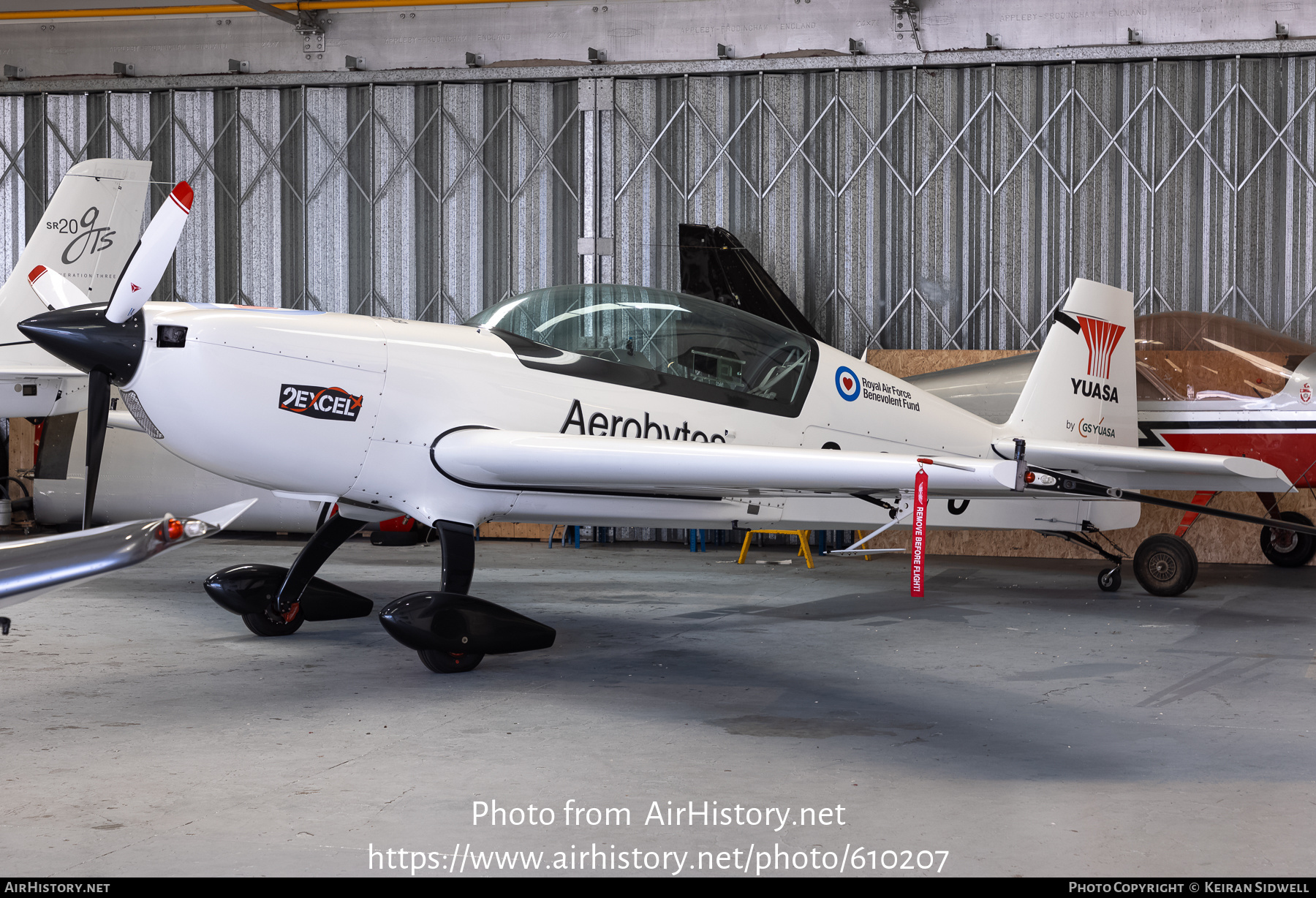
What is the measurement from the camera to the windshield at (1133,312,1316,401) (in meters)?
8.30

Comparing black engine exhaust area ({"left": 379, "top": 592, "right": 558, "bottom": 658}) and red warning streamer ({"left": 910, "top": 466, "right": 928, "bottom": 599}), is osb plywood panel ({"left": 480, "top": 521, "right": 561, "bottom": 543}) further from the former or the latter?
red warning streamer ({"left": 910, "top": 466, "right": 928, "bottom": 599})

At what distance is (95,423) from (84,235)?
6.17 metres

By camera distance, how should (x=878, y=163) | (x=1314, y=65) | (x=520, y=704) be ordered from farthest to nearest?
(x=878, y=163) < (x=1314, y=65) < (x=520, y=704)

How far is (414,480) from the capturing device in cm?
512

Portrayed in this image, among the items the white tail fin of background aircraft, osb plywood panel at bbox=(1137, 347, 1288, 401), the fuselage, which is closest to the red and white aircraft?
osb plywood panel at bbox=(1137, 347, 1288, 401)

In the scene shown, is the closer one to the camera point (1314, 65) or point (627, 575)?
point (627, 575)

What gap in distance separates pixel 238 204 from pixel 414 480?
29.4 ft

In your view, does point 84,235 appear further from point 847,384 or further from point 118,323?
point 847,384

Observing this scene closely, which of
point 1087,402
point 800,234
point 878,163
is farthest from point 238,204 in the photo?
point 1087,402

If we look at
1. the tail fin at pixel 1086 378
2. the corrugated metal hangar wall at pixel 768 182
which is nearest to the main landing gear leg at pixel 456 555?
the tail fin at pixel 1086 378

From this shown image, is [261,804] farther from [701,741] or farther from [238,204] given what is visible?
[238,204]

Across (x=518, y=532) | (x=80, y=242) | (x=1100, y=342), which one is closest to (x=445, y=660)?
(x=1100, y=342)

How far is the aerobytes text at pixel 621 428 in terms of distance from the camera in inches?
211

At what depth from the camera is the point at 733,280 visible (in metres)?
10.7
